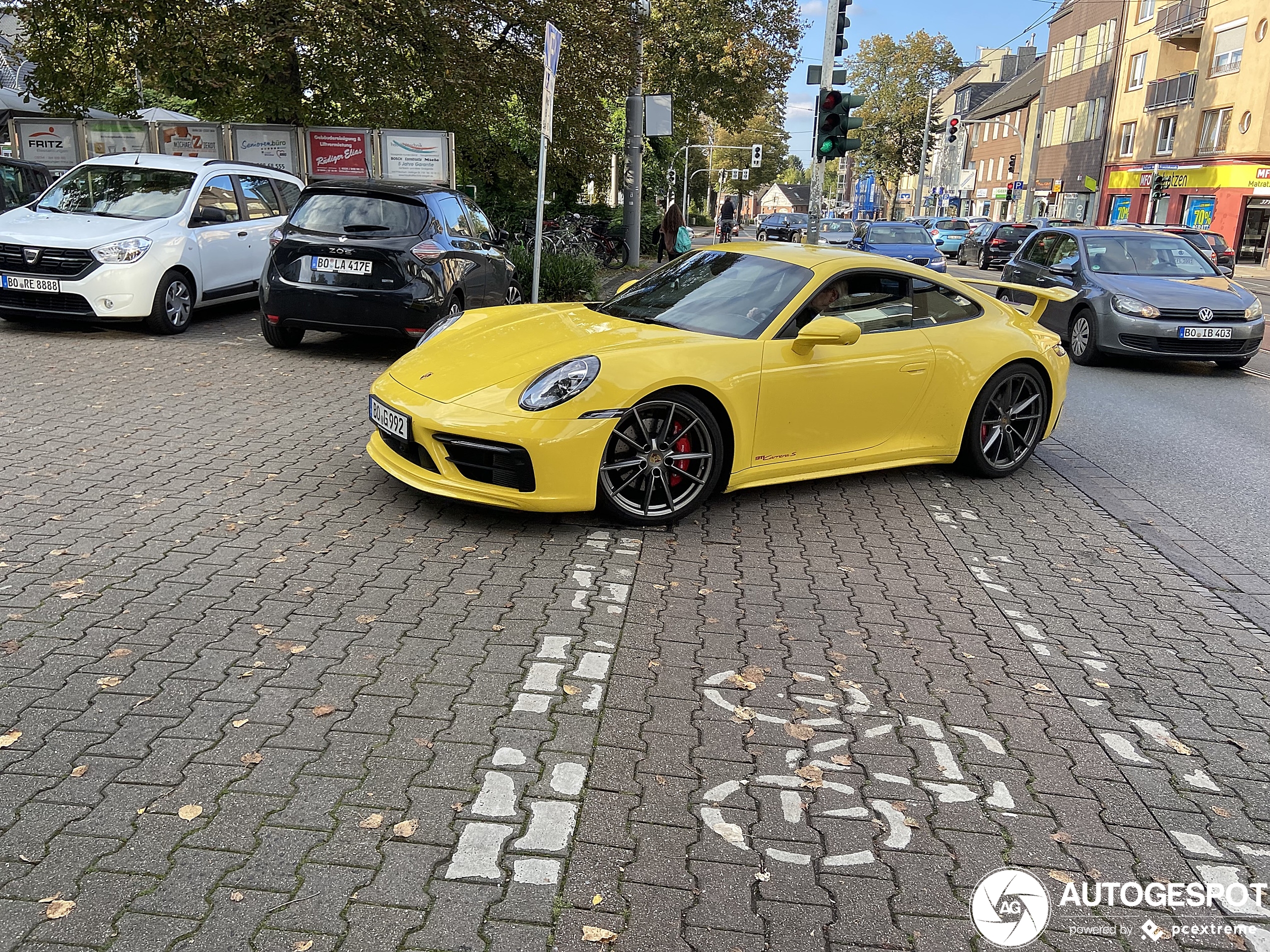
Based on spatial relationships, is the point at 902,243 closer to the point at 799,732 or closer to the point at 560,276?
the point at 560,276

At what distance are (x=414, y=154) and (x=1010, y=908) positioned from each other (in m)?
16.8

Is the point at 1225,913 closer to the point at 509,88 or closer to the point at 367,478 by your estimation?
the point at 367,478

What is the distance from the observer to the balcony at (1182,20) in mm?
44844

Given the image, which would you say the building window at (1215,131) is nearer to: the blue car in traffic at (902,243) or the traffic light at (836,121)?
the blue car in traffic at (902,243)

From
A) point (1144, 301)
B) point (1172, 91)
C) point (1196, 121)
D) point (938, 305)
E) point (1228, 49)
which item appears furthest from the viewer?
point (1172, 91)

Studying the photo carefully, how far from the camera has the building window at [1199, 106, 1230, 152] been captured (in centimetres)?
4225

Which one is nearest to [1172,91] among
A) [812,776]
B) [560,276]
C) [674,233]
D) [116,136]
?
[674,233]

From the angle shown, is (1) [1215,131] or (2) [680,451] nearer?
(2) [680,451]

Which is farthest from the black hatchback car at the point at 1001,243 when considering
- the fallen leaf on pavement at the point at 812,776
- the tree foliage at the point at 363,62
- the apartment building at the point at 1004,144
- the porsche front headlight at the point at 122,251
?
the fallen leaf on pavement at the point at 812,776

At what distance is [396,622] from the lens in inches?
168

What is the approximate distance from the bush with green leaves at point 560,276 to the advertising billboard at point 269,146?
4610mm

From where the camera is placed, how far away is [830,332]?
5.75 m

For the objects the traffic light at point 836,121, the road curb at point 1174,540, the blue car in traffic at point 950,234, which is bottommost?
the blue car in traffic at point 950,234

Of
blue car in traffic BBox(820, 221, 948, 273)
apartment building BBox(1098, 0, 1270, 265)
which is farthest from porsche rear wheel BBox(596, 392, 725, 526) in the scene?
A: apartment building BBox(1098, 0, 1270, 265)
